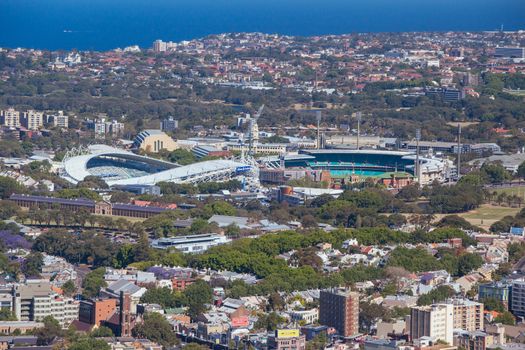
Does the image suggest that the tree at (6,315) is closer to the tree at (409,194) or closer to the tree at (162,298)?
the tree at (162,298)

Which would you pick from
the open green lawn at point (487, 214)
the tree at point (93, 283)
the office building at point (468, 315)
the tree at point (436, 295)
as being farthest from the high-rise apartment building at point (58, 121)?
the office building at point (468, 315)

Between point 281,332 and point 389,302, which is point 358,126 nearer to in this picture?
point 389,302

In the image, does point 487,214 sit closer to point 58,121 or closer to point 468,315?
point 468,315

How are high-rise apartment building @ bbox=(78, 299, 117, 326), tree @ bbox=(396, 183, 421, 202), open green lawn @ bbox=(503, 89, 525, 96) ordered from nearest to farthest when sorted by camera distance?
high-rise apartment building @ bbox=(78, 299, 117, 326) < tree @ bbox=(396, 183, 421, 202) < open green lawn @ bbox=(503, 89, 525, 96)

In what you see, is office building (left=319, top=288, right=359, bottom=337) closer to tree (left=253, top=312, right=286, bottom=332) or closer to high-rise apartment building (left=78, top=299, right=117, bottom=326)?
tree (left=253, top=312, right=286, bottom=332)

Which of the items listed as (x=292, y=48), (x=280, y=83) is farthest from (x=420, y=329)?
(x=292, y=48)

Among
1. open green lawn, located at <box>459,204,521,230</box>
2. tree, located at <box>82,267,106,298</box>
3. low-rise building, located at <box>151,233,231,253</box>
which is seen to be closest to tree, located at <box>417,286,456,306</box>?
tree, located at <box>82,267,106,298</box>
